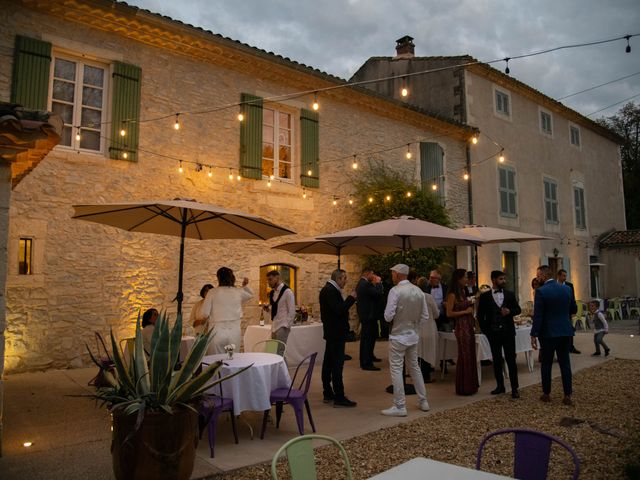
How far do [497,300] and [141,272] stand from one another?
17.9ft

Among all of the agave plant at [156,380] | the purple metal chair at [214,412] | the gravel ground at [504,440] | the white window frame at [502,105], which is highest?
the white window frame at [502,105]

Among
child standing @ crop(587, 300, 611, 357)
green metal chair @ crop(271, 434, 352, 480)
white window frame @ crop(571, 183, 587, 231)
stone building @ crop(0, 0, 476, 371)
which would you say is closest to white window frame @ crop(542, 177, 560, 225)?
white window frame @ crop(571, 183, 587, 231)

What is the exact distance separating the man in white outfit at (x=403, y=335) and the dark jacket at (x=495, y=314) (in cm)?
112

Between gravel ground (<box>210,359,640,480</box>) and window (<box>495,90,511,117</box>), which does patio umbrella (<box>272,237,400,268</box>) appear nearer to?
gravel ground (<box>210,359,640,480</box>)

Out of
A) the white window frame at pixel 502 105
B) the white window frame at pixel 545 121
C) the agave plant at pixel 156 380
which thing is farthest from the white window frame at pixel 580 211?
the agave plant at pixel 156 380

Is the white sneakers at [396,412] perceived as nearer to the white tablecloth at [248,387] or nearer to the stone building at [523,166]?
the white tablecloth at [248,387]

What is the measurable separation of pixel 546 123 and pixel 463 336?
1370 centimetres

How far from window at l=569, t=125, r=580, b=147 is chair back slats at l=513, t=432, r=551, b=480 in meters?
18.5

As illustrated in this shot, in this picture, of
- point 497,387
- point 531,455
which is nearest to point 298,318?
point 497,387

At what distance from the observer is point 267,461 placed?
3570 mm

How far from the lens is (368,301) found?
298 inches

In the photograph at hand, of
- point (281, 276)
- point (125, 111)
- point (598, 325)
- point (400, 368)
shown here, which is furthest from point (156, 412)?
point (598, 325)

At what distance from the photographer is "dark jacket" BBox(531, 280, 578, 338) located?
5242 mm

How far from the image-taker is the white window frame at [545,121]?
16.5m
